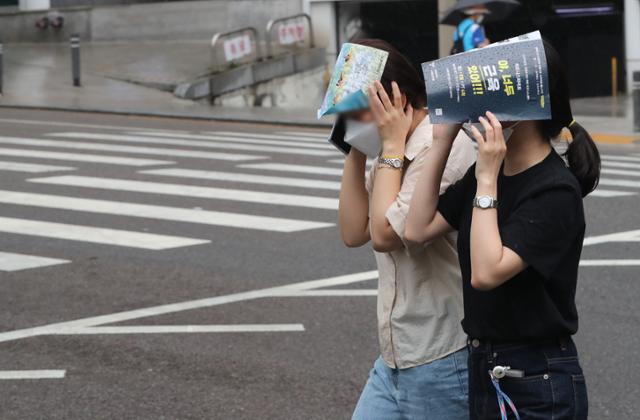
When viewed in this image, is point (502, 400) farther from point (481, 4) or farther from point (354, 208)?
point (481, 4)

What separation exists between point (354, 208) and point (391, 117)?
0.43 meters

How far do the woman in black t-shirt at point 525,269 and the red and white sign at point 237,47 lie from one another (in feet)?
80.2

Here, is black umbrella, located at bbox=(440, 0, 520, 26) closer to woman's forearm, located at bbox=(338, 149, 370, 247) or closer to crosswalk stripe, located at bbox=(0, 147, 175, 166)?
crosswalk stripe, located at bbox=(0, 147, 175, 166)

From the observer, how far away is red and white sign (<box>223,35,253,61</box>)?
2753 cm

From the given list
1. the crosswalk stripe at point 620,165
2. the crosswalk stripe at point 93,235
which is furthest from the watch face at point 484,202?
the crosswalk stripe at point 620,165

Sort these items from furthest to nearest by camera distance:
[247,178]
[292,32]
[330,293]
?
[292,32], [247,178], [330,293]

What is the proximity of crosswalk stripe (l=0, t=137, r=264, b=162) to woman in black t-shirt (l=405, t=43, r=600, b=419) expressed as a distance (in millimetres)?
13175

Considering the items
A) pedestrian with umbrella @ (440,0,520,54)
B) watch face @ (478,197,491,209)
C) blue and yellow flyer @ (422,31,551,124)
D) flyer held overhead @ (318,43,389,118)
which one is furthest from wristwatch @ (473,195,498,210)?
pedestrian with umbrella @ (440,0,520,54)

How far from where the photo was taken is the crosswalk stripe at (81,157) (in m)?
16.0

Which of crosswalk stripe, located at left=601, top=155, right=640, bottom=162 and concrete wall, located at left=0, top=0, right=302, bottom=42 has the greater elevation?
concrete wall, located at left=0, top=0, right=302, bottom=42

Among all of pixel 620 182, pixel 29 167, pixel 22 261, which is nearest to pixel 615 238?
pixel 620 182

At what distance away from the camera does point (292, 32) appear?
100ft

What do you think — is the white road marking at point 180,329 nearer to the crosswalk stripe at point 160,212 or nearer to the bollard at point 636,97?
the crosswalk stripe at point 160,212

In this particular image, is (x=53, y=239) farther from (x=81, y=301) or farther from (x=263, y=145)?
(x=263, y=145)
